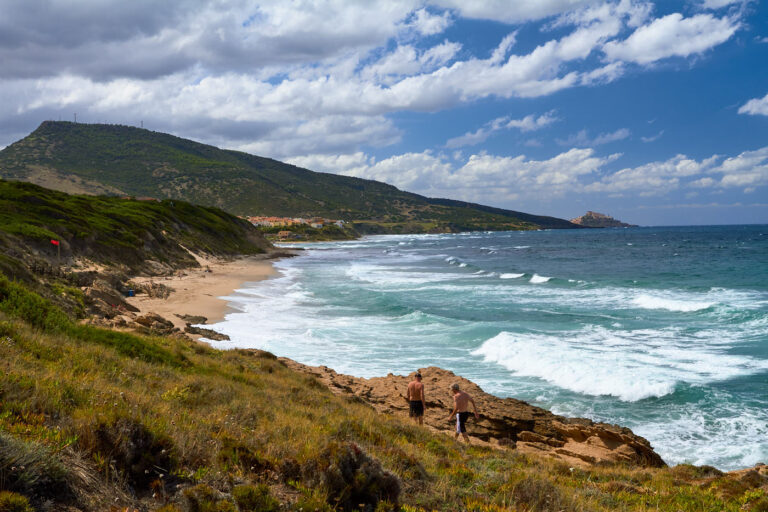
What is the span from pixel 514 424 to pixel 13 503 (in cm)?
1069

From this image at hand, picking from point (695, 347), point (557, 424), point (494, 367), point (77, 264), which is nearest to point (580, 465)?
point (557, 424)

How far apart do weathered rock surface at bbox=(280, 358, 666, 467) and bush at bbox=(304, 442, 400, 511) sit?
6.04 meters

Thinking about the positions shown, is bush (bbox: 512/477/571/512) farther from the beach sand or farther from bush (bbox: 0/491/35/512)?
the beach sand

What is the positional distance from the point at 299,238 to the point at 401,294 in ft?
319

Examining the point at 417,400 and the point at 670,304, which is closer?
the point at 417,400

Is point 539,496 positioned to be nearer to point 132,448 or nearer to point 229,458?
point 229,458

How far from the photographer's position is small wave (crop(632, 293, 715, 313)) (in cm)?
2782

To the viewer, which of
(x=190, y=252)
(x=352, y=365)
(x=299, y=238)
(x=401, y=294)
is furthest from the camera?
(x=299, y=238)

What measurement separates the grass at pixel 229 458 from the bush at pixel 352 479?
0.04ft

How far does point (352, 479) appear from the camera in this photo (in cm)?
507

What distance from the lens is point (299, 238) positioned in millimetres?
128125

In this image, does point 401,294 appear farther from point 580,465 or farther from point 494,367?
point 580,465

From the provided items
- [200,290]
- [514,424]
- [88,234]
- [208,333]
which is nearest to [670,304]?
[514,424]

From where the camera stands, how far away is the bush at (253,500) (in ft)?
14.3
